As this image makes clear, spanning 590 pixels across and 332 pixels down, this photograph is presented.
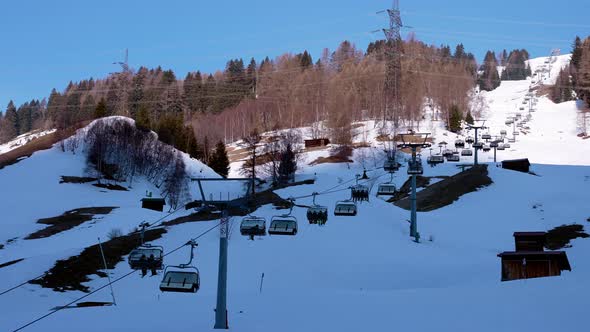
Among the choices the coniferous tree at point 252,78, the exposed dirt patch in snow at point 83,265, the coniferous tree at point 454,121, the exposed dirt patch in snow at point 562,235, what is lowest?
the exposed dirt patch in snow at point 83,265

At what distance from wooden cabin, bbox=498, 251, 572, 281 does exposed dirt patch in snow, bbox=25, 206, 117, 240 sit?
40671 mm

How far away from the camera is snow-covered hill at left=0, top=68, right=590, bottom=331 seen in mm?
23109

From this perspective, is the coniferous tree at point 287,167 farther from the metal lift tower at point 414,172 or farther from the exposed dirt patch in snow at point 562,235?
the exposed dirt patch in snow at point 562,235

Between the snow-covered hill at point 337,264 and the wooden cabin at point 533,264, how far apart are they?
994mm

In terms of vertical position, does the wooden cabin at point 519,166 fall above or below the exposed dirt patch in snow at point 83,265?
above

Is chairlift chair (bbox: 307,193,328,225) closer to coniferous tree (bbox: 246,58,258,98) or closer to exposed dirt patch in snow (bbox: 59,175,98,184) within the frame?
exposed dirt patch in snow (bbox: 59,175,98,184)

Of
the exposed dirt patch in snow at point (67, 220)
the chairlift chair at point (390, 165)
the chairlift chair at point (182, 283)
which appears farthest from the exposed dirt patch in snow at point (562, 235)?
the exposed dirt patch in snow at point (67, 220)

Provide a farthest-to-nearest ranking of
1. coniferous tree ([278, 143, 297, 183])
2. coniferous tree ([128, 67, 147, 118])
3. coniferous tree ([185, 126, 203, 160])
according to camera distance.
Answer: coniferous tree ([128, 67, 147, 118]), coniferous tree ([185, 126, 203, 160]), coniferous tree ([278, 143, 297, 183])

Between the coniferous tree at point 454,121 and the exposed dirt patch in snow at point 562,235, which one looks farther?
the coniferous tree at point 454,121

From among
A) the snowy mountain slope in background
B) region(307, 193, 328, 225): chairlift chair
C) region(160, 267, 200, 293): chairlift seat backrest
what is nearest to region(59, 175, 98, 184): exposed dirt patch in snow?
the snowy mountain slope in background

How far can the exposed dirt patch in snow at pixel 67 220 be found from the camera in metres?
55.6

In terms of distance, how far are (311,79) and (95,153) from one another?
8194 cm

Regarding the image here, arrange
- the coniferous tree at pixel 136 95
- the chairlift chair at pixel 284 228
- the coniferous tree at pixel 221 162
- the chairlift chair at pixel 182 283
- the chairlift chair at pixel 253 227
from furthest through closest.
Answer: the coniferous tree at pixel 136 95, the coniferous tree at pixel 221 162, the chairlift chair at pixel 253 227, the chairlift chair at pixel 284 228, the chairlift chair at pixel 182 283

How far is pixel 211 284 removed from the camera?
35.1 m
